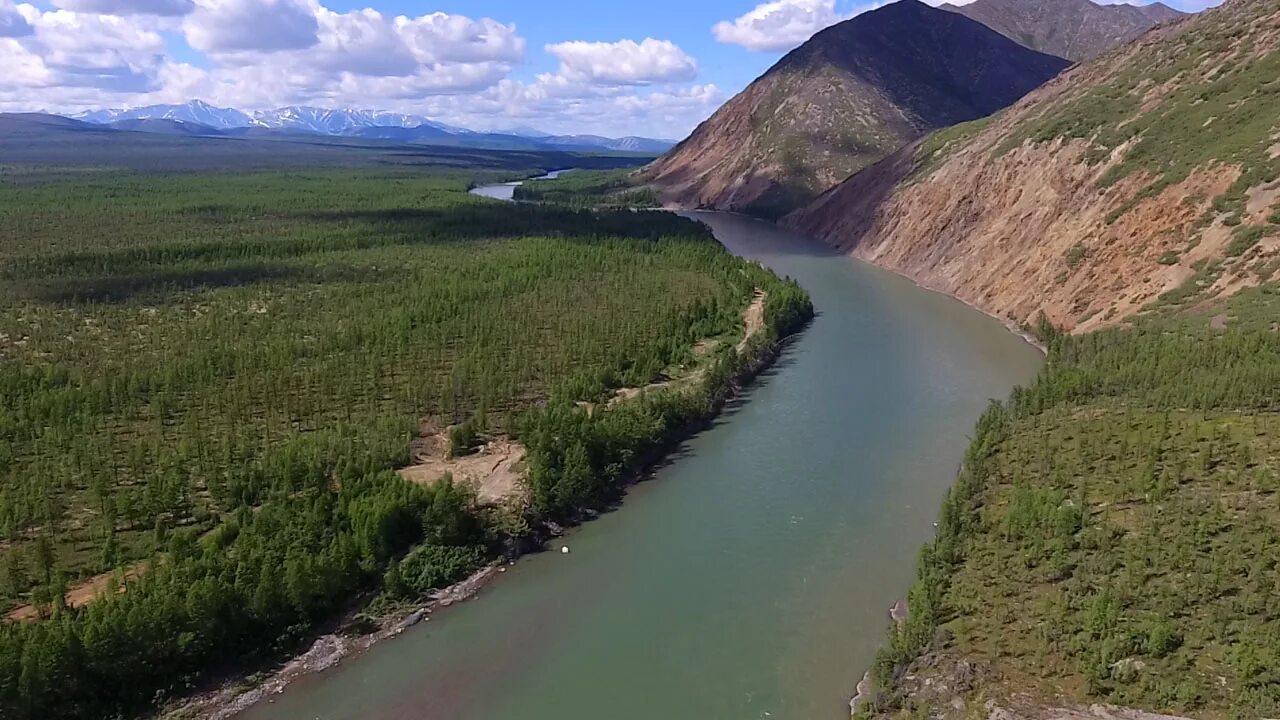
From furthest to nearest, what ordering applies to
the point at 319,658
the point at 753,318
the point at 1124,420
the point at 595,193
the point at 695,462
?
1. the point at 595,193
2. the point at 753,318
3. the point at 695,462
4. the point at 1124,420
5. the point at 319,658

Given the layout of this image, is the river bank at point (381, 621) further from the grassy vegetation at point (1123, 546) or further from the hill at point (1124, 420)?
the grassy vegetation at point (1123, 546)

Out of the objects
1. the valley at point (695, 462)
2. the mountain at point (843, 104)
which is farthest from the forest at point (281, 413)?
the mountain at point (843, 104)

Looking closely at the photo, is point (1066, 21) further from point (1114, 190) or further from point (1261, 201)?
point (1261, 201)

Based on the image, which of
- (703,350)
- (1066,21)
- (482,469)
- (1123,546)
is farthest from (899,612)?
(1066,21)

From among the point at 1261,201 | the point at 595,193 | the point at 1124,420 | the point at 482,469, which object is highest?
the point at 1261,201

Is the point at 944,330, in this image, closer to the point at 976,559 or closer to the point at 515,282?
the point at 515,282
